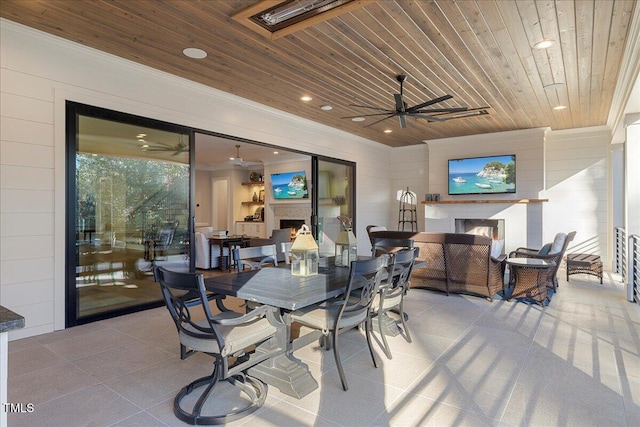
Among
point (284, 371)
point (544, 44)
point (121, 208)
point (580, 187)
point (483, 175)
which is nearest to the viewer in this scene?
point (284, 371)

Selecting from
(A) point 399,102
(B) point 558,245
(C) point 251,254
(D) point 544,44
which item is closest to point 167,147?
(C) point 251,254

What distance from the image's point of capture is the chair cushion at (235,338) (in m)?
2.07

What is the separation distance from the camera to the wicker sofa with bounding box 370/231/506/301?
4.78m

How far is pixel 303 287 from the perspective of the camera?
8.13 ft

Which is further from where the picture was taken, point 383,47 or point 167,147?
point 167,147

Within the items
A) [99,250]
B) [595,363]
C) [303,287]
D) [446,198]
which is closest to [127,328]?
[99,250]

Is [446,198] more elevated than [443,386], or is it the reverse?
[446,198]

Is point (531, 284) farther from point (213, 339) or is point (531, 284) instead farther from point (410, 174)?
point (410, 174)

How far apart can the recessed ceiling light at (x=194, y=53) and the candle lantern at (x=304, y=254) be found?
7.86 feet

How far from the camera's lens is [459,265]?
500 cm

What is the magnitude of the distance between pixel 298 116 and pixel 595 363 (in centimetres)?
536

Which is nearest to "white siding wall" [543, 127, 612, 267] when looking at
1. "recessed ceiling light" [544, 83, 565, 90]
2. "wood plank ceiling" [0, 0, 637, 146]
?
"wood plank ceiling" [0, 0, 637, 146]

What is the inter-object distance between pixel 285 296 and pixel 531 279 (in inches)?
150

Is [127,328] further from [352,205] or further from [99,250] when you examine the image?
[352,205]
